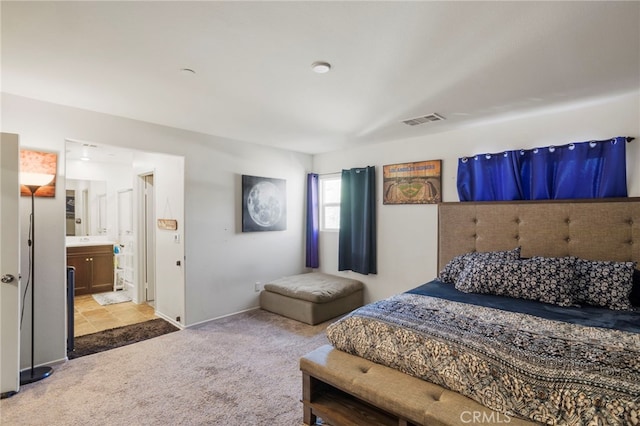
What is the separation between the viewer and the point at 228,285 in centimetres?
419

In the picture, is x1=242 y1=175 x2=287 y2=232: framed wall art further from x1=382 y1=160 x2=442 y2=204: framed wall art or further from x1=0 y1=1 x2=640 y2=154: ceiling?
x1=382 y1=160 x2=442 y2=204: framed wall art

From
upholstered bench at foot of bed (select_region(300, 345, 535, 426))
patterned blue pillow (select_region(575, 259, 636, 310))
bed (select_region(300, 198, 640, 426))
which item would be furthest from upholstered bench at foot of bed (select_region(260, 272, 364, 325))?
patterned blue pillow (select_region(575, 259, 636, 310))

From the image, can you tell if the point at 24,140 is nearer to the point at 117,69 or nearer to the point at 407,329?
the point at 117,69

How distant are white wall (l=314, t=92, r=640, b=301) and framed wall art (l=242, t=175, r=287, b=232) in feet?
2.75

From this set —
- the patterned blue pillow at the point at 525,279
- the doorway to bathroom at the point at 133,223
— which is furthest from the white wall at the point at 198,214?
the patterned blue pillow at the point at 525,279

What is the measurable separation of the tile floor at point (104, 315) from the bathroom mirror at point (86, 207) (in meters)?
1.39

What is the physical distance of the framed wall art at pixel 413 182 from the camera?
3.84m

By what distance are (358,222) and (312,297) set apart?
131 centimetres

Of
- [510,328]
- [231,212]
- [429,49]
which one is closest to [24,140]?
[231,212]

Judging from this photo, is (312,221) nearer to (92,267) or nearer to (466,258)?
(466,258)

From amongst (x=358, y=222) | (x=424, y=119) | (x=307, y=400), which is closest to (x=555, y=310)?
(x=307, y=400)

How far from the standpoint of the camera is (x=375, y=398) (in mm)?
1636

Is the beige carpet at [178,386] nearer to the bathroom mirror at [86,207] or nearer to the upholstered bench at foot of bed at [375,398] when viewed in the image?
the upholstered bench at foot of bed at [375,398]

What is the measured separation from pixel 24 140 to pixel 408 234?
411 centimetres
